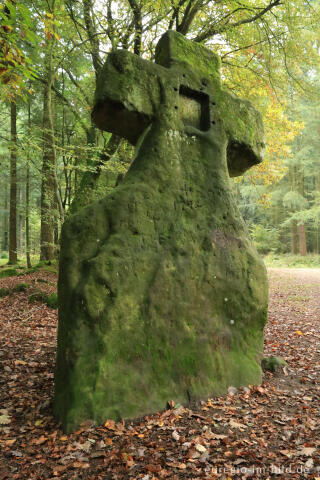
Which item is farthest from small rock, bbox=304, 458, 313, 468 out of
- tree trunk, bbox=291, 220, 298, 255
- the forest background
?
tree trunk, bbox=291, 220, 298, 255

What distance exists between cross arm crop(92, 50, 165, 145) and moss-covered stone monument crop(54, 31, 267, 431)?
15 millimetres

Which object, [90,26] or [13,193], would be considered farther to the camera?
[13,193]

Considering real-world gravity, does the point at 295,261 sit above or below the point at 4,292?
below

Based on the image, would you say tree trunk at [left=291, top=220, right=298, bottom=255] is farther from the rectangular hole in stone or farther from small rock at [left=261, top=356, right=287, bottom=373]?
the rectangular hole in stone

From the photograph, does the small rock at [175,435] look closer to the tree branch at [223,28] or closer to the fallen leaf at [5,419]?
the fallen leaf at [5,419]

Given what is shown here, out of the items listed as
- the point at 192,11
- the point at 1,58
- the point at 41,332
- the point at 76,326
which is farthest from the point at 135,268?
the point at 192,11

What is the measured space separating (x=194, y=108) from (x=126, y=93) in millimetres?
1121

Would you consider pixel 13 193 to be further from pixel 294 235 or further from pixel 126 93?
pixel 294 235

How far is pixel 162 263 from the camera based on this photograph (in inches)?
143

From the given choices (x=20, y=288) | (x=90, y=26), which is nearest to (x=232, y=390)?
(x=20, y=288)

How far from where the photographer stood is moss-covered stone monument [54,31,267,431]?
3150 mm

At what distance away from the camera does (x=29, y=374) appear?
171 inches

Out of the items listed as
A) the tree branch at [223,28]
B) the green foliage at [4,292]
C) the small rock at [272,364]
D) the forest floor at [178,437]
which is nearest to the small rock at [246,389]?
the forest floor at [178,437]

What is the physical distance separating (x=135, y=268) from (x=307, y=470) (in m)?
2.26
